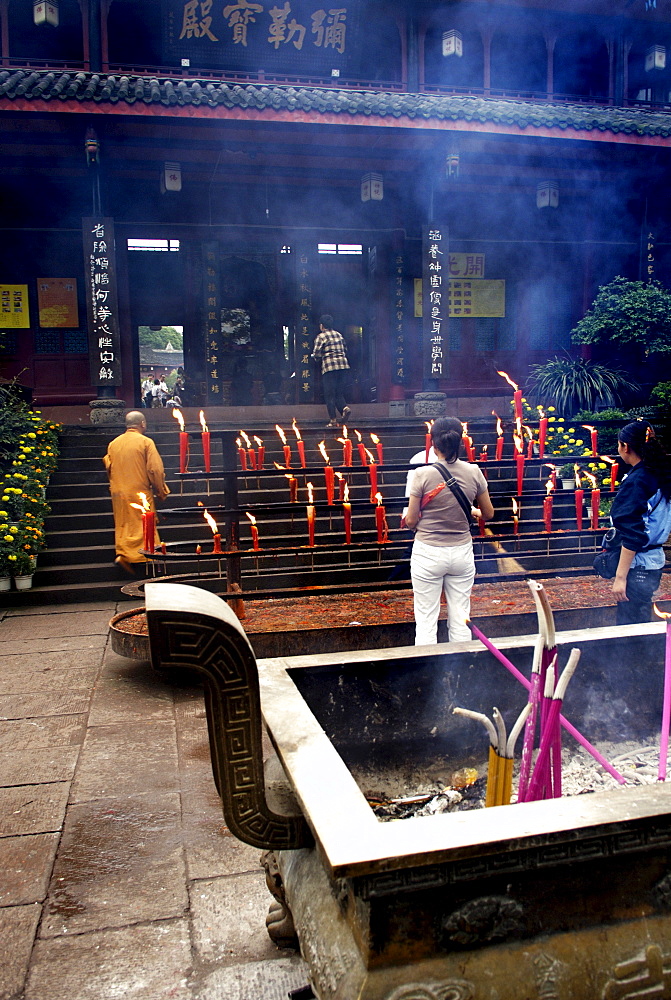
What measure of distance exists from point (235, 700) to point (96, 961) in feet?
4.08

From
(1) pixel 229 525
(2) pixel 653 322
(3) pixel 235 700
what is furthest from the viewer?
(2) pixel 653 322

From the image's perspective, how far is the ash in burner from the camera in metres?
2.46

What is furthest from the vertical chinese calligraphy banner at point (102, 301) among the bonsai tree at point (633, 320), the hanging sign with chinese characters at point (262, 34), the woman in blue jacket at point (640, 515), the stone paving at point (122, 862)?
the woman in blue jacket at point (640, 515)

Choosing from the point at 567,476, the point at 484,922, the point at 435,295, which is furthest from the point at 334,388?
the point at 484,922

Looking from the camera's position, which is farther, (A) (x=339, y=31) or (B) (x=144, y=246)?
(B) (x=144, y=246)

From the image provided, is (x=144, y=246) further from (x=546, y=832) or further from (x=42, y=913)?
(x=546, y=832)

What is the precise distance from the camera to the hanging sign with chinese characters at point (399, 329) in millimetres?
13008

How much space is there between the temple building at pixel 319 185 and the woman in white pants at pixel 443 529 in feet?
24.9

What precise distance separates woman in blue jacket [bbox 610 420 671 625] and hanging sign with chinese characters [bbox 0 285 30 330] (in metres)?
10.9

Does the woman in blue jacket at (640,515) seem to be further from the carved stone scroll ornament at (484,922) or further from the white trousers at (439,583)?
the carved stone scroll ornament at (484,922)

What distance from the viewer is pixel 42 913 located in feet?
8.62

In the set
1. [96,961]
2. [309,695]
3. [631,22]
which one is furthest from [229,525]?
[631,22]

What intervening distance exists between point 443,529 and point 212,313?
31.6ft

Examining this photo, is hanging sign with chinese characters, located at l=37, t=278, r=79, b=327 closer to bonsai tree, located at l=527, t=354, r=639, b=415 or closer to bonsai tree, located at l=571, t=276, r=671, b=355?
bonsai tree, located at l=527, t=354, r=639, b=415
